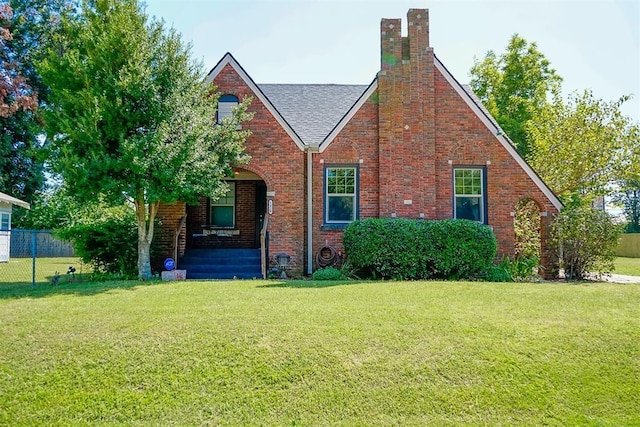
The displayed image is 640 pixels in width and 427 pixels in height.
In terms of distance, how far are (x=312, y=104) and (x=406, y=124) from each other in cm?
417

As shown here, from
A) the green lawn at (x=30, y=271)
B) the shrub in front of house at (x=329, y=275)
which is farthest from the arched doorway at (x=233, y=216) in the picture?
the shrub in front of house at (x=329, y=275)

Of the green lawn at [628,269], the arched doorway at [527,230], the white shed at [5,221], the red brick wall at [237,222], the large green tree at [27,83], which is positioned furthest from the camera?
the large green tree at [27,83]

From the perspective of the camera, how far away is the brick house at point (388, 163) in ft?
46.6

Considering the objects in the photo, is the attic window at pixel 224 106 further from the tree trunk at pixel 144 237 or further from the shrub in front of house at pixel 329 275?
the shrub in front of house at pixel 329 275

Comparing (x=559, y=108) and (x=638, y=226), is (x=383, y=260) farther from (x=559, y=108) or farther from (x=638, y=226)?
(x=638, y=226)

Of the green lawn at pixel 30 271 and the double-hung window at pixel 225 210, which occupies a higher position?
the double-hung window at pixel 225 210

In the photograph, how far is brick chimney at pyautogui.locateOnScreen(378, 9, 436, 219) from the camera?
47.3 ft

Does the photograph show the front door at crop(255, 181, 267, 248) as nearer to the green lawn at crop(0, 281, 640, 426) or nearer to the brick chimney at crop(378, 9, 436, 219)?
the brick chimney at crop(378, 9, 436, 219)

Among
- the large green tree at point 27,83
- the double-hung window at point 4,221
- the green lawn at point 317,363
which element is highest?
the large green tree at point 27,83

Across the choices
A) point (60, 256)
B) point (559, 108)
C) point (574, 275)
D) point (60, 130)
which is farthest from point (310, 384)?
point (60, 256)

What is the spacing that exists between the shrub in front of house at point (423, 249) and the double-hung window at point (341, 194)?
192 centimetres

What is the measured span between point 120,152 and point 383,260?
7.15 meters

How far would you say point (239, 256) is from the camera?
47.5 ft

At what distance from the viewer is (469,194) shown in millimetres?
14820
